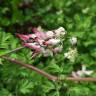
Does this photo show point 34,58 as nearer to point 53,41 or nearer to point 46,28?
point 53,41

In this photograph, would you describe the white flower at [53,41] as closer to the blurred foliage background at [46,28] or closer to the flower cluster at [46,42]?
the flower cluster at [46,42]

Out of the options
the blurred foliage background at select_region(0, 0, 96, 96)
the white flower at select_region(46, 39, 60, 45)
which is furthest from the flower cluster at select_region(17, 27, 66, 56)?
the blurred foliage background at select_region(0, 0, 96, 96)

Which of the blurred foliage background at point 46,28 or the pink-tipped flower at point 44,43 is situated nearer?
the pink-tipped flower at point 44,43

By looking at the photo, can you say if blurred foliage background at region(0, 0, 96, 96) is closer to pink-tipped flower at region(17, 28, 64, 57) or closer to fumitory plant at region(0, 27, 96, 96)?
fumitory plant at region(0, 27, 96, 96)

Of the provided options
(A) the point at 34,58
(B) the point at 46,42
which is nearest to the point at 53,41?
(B) the point at 46,42

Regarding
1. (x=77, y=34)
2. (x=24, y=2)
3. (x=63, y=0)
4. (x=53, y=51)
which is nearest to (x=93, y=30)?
(x=77, y=34)

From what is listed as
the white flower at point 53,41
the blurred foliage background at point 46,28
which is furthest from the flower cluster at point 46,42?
the blurred foliage background at point 46,28
